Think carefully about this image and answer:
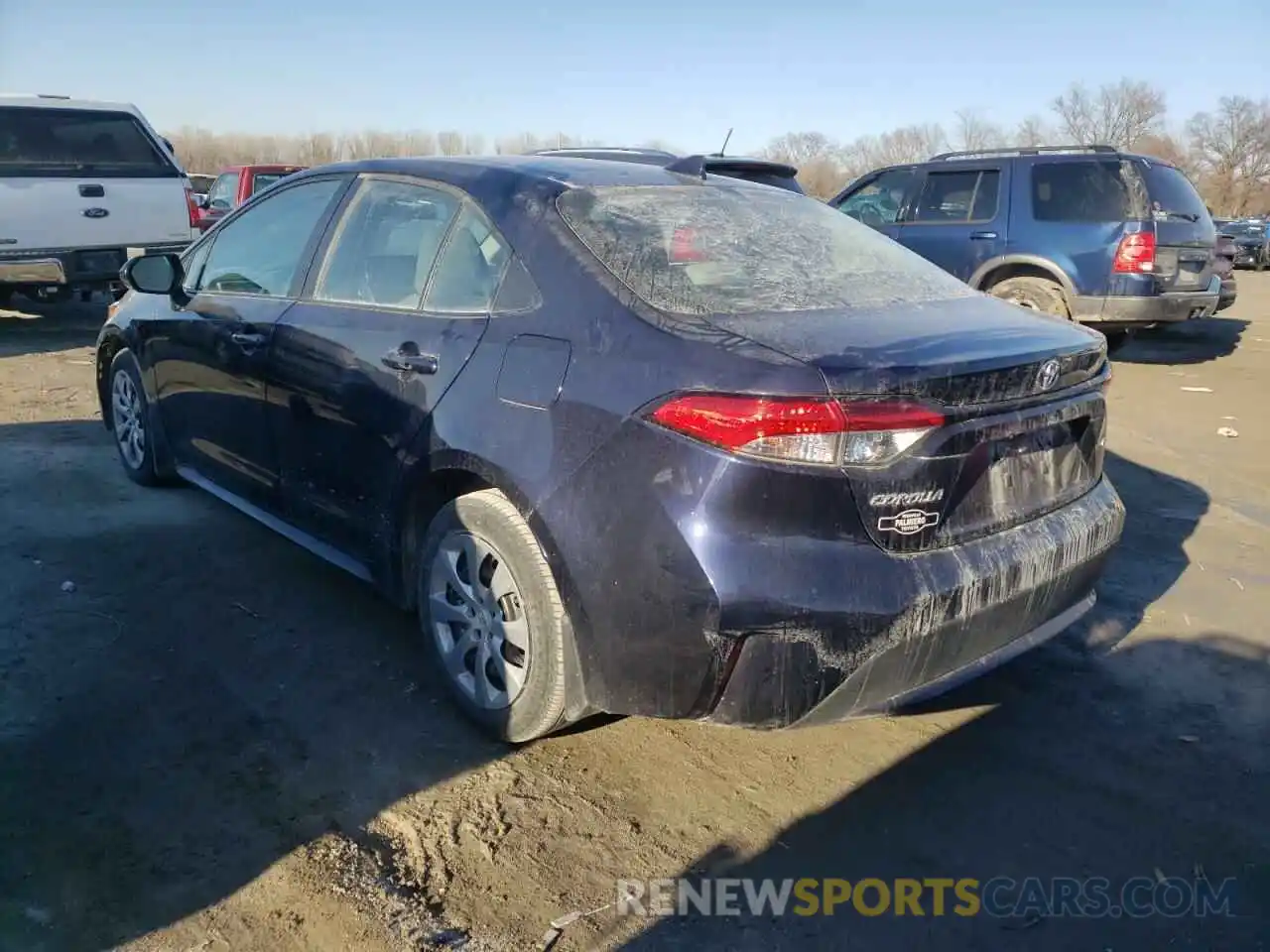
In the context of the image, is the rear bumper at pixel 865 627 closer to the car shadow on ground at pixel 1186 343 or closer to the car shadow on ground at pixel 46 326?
the car shadow on ground at pixel 1186 343

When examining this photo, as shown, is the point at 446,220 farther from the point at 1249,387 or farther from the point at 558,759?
the point at 1249,387

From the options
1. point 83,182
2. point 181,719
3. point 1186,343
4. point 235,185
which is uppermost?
point 235,185

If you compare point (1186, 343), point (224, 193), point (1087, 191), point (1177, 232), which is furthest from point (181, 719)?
point (224, 193)

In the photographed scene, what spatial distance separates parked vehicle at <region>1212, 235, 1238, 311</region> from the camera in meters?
9.53

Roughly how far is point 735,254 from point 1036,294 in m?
7.10

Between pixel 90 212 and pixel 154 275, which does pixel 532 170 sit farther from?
pixel 90 212

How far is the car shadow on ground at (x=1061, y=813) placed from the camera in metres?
2.37

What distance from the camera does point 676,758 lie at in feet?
10.0

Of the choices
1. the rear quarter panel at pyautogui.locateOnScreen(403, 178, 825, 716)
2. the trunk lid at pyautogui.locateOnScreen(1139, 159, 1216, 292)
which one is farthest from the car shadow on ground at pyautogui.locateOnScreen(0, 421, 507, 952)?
the trunk lid at pyautogui.locateOnScreen(1139, 159, 1216, 292)

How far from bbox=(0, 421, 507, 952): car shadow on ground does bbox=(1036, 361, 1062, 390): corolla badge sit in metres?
1.84

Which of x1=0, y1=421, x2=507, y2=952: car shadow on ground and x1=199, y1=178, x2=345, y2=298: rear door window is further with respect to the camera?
x1=199, y1=178, x2=345, y2=298: rear door window

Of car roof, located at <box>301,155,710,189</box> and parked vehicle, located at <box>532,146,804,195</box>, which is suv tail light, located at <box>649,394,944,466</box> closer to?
car roof, located at <box>301,155,710,189</box>

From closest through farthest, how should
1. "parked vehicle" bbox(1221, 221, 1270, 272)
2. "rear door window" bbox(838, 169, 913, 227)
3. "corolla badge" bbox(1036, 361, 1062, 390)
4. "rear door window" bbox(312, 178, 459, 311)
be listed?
"corolla badge" bbox(1036, 361, 1062, 390) → "rear door window" bbox(312, 178, 459, 311) → "rear door window" bbox(838, 169, 913, 227) → "parked vehicle" bbox(1221, 221, 1270, 272)

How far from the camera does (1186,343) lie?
463 inches
